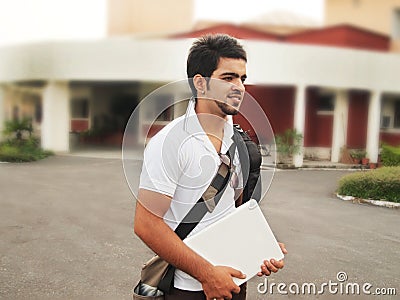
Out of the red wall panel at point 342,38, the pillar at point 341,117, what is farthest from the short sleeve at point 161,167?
the red wall panel at point 342,38

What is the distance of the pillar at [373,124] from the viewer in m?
10.7

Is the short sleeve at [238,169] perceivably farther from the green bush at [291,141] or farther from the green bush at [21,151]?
the green bush at [21,151]

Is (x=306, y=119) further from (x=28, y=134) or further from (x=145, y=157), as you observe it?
(x=145, y=157)

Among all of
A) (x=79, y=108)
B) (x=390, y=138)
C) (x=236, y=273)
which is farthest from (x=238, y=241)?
(x=79, y=108)

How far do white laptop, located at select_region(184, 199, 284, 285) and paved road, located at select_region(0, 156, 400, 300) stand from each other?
24 cm

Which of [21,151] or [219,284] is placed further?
[21,151]

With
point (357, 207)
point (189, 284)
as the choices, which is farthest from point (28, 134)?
point (189, 284)

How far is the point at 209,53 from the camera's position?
103 cm

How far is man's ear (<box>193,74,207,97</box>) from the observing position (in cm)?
102

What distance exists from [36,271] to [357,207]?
4468 millimetres

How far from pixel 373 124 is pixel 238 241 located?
11.0m

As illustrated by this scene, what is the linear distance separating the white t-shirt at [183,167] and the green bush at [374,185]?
228 inches

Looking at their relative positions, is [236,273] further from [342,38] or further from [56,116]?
[56,116]

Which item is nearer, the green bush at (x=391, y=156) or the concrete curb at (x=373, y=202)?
the concrete curb at (x=373, y=202)
